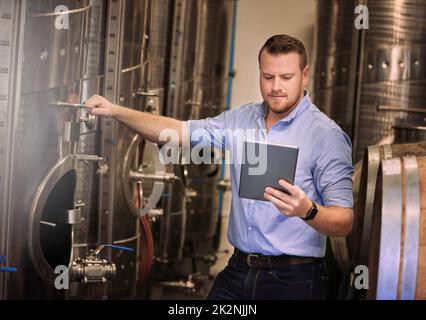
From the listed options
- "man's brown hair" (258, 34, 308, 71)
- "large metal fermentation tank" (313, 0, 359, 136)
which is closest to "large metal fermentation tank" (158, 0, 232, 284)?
"large metal fermentation tank" (313, 0, 359, 136)

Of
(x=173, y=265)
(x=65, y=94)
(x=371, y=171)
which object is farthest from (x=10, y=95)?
(x=173, y=265)

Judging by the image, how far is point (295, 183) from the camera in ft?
9.86

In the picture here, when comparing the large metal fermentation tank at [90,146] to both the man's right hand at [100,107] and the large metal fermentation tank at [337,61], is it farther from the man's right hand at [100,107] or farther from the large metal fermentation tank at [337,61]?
the large metal fermentation tank at [337,61]

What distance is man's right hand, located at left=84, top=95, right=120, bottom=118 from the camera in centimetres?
304

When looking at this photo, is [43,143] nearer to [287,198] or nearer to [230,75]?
[287,198]

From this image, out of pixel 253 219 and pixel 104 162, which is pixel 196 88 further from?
pixel 253 219

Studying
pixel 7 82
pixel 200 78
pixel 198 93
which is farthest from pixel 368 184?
pixel 200 78

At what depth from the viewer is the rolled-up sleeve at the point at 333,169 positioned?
291cm

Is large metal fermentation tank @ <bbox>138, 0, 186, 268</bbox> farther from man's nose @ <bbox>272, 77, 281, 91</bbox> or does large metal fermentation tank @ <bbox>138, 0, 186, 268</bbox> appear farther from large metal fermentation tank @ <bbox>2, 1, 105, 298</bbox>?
man's nose @ <bbox>272, 77, 281, 91</bbox>

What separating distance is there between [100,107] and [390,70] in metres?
2.07

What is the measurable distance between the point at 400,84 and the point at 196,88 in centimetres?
140

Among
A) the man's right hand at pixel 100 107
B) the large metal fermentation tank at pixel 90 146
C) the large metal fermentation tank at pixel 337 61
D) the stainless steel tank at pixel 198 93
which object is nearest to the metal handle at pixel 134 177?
the large metal fermentation tank at pixel 90 146

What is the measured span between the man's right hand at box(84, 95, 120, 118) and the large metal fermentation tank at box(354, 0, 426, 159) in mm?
1838
